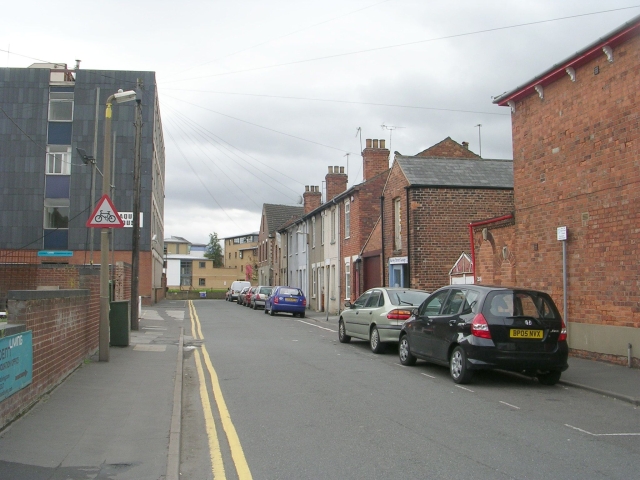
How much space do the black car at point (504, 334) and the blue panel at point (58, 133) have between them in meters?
35.2

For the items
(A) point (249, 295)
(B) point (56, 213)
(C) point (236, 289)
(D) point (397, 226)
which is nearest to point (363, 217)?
(D) point (397, 226)

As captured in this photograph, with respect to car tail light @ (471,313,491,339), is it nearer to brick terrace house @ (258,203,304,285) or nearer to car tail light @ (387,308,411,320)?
car tail light @ (387,308,411,320)

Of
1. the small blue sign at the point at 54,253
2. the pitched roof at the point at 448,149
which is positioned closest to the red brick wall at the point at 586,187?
the pitched roof at the point at 448,149

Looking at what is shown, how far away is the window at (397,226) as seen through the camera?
2494 cm

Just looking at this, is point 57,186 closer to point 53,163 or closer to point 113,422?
point 53,163

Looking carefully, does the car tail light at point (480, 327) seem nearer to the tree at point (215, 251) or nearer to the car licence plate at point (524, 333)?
the car licence plate at point (524, 333)

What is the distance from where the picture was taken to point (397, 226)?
83.4ft

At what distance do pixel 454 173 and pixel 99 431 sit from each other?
19.7 meters

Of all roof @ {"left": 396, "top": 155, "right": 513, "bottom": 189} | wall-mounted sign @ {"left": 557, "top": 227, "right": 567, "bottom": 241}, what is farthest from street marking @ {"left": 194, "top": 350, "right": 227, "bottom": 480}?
roof @ {"left": 396, "top": 155, "right": 513, "bottom": 189}

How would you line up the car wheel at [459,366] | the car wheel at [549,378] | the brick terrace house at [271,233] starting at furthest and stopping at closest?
the brick terrace house at [271,233]
the car wheel at [549,378]
the car wheel at [459,366]

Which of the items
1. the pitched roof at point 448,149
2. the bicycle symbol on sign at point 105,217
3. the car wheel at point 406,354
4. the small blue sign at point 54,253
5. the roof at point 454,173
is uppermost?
the pitched roof at point 448,149

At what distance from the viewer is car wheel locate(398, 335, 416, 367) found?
12867mm

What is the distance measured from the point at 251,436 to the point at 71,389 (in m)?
3.58

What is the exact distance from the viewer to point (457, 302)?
36.8 ft
